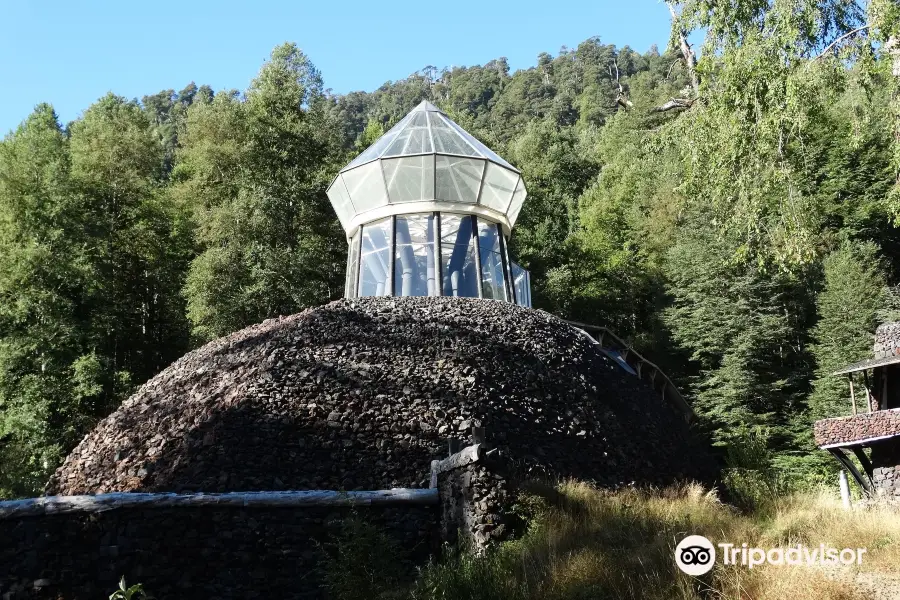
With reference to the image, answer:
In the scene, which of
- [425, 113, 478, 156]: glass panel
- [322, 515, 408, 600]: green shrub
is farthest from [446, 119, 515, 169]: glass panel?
[322, 515, 408, 600]: green shrub

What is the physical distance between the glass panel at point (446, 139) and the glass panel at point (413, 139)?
0.19 meters

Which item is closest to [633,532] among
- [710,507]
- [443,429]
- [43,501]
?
[710,507]

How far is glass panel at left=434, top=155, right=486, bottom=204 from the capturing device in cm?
2052

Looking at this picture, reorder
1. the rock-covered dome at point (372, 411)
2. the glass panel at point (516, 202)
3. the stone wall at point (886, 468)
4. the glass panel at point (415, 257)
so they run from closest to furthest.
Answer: the rock-covered dome at point (372, 411) < the stone wall at point (886, 468) < the glass panel at point (415, 257) < the glass panel at point (516, 202)

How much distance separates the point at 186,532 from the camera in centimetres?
869

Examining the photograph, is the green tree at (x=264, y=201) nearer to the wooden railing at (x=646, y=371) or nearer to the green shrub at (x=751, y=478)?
the wooden railing at (x=646, y=371)

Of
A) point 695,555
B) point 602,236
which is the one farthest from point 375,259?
point 602,236

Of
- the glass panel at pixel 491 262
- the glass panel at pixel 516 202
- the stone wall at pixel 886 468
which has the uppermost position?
the glass panel at pixel 516 202

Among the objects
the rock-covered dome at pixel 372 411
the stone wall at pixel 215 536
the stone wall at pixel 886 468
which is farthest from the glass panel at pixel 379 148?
the stone wall at pixel 886 468

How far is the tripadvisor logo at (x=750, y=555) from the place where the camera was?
635 centimetres

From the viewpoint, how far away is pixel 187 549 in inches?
340

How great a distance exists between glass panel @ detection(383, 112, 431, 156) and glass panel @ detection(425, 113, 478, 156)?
0.64 feet

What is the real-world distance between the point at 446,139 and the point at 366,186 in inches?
95.0

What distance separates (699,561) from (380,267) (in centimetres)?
1467
